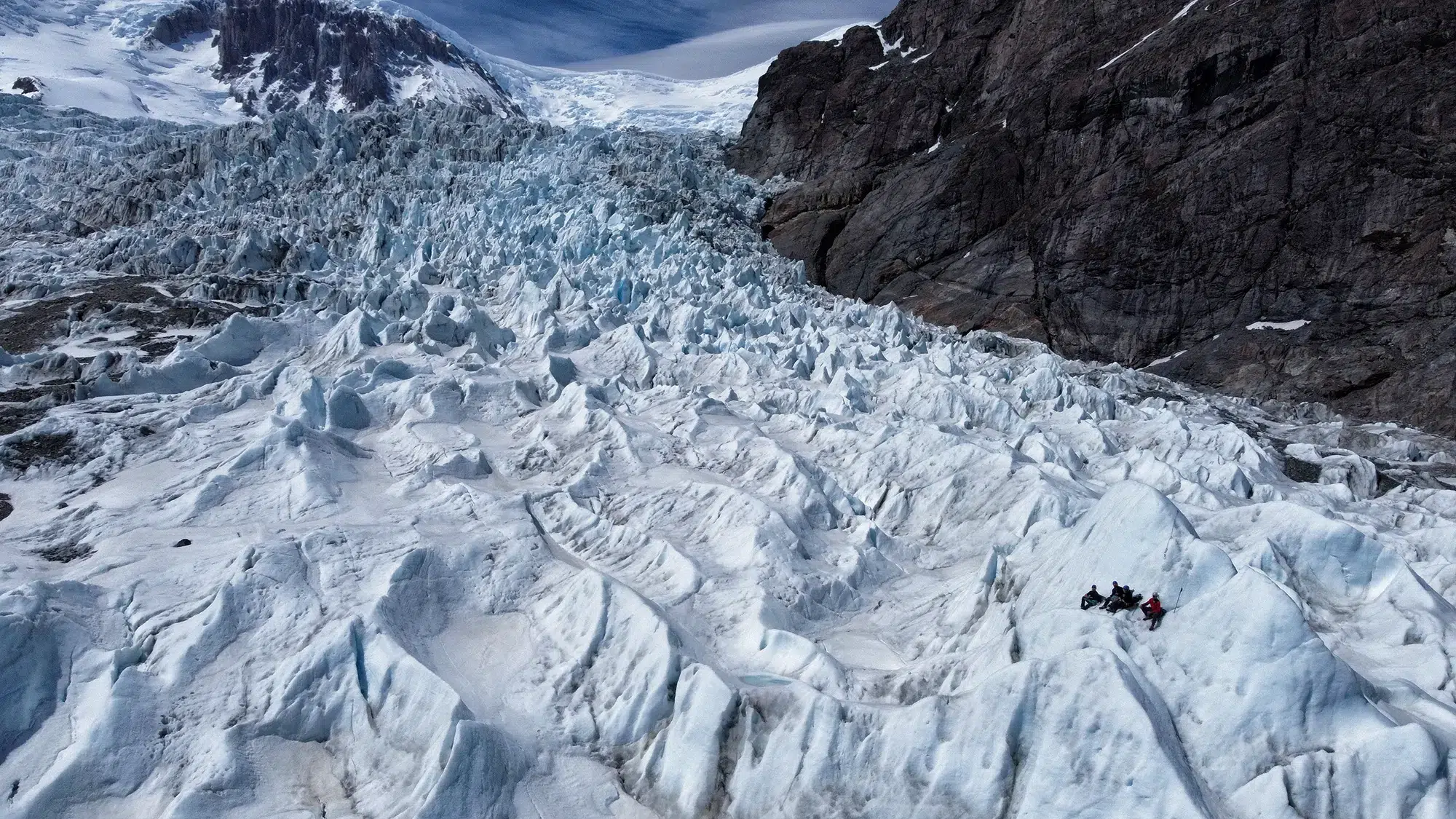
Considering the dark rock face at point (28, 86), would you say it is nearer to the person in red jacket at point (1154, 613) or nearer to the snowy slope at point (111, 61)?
the snowy slope at point (111, 61)

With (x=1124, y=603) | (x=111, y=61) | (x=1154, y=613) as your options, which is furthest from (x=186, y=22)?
(x=1154, y=613)

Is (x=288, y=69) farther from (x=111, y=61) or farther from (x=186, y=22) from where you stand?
(x=111, y=61)

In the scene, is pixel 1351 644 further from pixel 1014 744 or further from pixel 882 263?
pixel 882 263

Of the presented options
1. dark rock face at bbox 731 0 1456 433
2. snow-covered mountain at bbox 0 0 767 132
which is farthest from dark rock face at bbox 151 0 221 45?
dark rock face at bbox 731 0 1456 433

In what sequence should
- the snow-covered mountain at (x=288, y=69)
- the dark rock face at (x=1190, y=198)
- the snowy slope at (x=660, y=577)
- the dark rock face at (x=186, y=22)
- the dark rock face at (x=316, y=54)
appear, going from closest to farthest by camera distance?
the snowy slope at (x=660, y=577) < the dark rock face at (x=1190, y=198) < the snow-covered mountain at (x=288, y=69) < the dark rock face at (x=186, y=22) < the dark rock face at (x=316, y=54)

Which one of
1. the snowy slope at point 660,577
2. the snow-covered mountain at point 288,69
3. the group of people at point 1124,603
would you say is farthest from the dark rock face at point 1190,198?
the snow-covered mountain at point 288,69

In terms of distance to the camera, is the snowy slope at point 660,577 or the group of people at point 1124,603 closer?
the snowy slope at point 660,577
